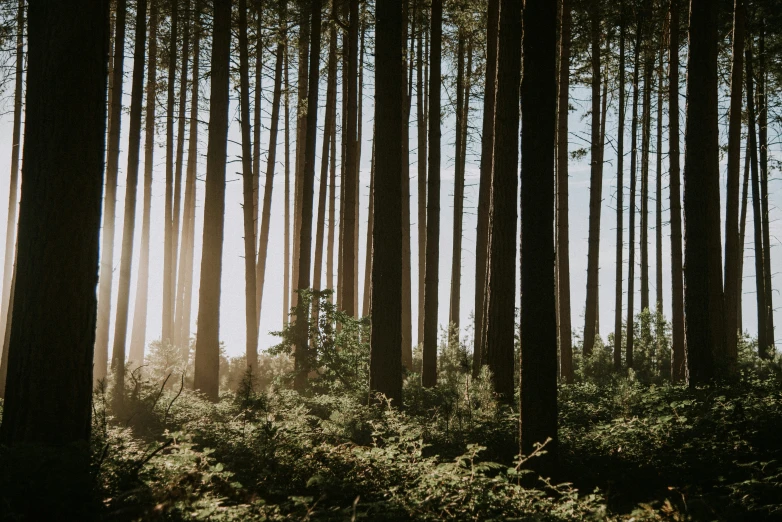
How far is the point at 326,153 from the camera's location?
1850cm

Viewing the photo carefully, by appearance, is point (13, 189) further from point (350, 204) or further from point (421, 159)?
point (421, 159)

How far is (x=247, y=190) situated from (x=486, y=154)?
22.1 feet

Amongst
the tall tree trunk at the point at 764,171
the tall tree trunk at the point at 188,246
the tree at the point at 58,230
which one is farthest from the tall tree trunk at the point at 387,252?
the tall tree trunk at the point at 764,171

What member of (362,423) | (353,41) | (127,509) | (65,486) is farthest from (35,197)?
(353,41)

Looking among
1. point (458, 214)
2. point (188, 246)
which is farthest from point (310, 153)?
point (188, 246)

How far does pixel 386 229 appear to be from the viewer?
974cm

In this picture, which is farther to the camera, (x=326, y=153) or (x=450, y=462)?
(x=326, y=153)

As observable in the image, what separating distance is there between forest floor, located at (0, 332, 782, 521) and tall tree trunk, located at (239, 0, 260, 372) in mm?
5015

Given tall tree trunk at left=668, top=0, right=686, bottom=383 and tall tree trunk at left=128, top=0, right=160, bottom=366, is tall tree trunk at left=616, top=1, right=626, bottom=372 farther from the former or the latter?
tall tree trunk at left=128, top=0, right=160, bottom=366

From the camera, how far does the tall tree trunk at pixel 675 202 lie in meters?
13.9

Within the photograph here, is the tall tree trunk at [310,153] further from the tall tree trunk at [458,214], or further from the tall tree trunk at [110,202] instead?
the tall tree trunk at [458,214]

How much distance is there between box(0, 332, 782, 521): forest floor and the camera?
4645mm

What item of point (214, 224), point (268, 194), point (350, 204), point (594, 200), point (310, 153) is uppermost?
point (310, 153)

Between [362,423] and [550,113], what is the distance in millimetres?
5233
